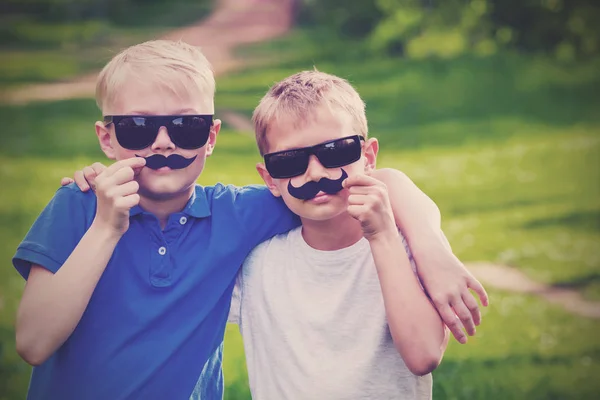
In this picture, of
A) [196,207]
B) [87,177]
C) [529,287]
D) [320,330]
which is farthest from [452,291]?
[529,287]

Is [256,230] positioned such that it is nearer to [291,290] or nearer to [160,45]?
[291,290]

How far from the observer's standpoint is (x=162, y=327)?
8.15ft

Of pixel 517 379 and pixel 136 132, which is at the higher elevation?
pixel 136 132

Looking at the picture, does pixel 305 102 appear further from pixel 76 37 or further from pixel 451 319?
pixel 76 37

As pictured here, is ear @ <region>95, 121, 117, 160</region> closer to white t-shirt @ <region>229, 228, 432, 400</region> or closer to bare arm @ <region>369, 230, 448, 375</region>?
white t-shirt @ <region>229, 228, 432, 400</region>

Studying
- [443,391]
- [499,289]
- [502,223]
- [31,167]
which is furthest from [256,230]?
[31,167]

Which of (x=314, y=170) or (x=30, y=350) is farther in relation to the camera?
(x=314, y=170)

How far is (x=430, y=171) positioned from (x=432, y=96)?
336cm

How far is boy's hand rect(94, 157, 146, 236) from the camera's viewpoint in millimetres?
2293

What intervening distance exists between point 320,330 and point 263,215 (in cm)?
47

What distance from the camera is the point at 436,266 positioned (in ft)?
7.74

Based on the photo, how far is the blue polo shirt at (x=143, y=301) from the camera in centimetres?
243

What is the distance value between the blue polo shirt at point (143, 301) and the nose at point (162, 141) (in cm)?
22

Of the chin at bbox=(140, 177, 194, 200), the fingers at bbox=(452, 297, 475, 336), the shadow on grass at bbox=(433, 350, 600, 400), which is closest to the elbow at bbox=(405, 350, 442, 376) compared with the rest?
the fingers at bbox=(452, 297, 475, 336)
